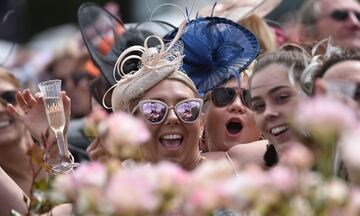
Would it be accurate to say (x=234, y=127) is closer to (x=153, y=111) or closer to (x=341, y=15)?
(x=153, y=111)

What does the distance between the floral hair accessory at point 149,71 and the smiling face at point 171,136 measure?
0.14 feet

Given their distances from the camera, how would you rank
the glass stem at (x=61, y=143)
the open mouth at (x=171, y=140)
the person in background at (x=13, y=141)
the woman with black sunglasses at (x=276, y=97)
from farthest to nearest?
the person in background at (x=13, y=141)
the open mouth at (x=171, y=140)
the woman with black sunglasses at (x=276, y=97)
the glass stem at (x=61, y=143)

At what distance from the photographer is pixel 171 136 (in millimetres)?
4227

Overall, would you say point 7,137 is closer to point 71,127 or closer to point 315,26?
point 71,127

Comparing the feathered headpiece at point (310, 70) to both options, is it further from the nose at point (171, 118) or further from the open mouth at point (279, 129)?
the nose at point (171, 118)

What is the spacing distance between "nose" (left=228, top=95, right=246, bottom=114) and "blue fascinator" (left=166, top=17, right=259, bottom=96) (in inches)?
6.6

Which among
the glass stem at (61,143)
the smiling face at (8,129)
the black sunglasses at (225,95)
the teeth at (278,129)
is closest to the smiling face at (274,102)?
the teeth at (278,129)

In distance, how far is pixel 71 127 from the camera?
6.45m

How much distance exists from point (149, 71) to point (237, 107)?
0.76 metres

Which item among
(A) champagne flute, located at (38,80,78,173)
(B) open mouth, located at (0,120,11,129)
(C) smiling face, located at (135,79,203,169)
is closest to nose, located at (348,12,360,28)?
(B) open mouth, located at (0,120,11,129)

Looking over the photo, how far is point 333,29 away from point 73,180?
428 centimetres

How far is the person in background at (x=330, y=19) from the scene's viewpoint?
20.0ft

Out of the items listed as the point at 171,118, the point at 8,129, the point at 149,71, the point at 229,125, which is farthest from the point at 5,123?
the point at 171,118

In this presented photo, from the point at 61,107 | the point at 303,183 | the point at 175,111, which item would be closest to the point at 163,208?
the point at 303,183
